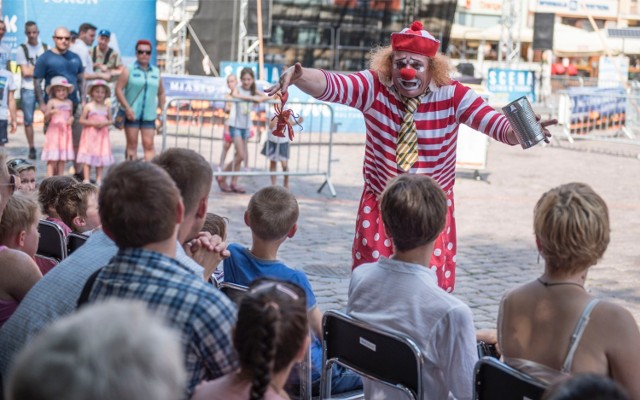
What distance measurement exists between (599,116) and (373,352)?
18909mm

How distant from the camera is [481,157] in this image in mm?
13938

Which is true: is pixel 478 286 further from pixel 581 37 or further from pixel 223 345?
pixel 581 37

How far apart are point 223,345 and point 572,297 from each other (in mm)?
1087

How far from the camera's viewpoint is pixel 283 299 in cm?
242

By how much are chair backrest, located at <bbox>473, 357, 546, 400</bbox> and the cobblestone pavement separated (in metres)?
3.47

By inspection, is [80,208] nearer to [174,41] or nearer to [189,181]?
[189,181]

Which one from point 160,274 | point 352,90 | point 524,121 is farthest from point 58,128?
point 160,274

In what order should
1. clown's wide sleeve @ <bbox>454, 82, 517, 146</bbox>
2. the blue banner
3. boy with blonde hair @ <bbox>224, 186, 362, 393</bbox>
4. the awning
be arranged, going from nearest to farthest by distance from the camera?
boy with blonde hair @ <bbox>224, 186, 362, 393</bbox>, clown's wide sleeve @ <bbox>454, 82, 517, 146</bbox>, the blue banner, the awning

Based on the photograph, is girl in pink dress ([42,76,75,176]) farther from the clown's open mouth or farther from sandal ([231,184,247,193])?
the clown's open mouth

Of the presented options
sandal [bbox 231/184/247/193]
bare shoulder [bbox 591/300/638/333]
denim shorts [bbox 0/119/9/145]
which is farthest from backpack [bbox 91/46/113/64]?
bare shoulder [bbox 591/300/638/333]

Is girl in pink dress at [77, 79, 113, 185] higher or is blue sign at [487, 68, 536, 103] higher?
blue sign at [487, 68, 536, 103]

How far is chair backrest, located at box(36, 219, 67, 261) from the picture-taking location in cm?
470

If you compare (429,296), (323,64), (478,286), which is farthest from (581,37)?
(429,296)

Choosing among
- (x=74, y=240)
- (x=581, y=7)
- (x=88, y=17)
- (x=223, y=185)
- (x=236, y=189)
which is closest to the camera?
(x=74, y=240)
